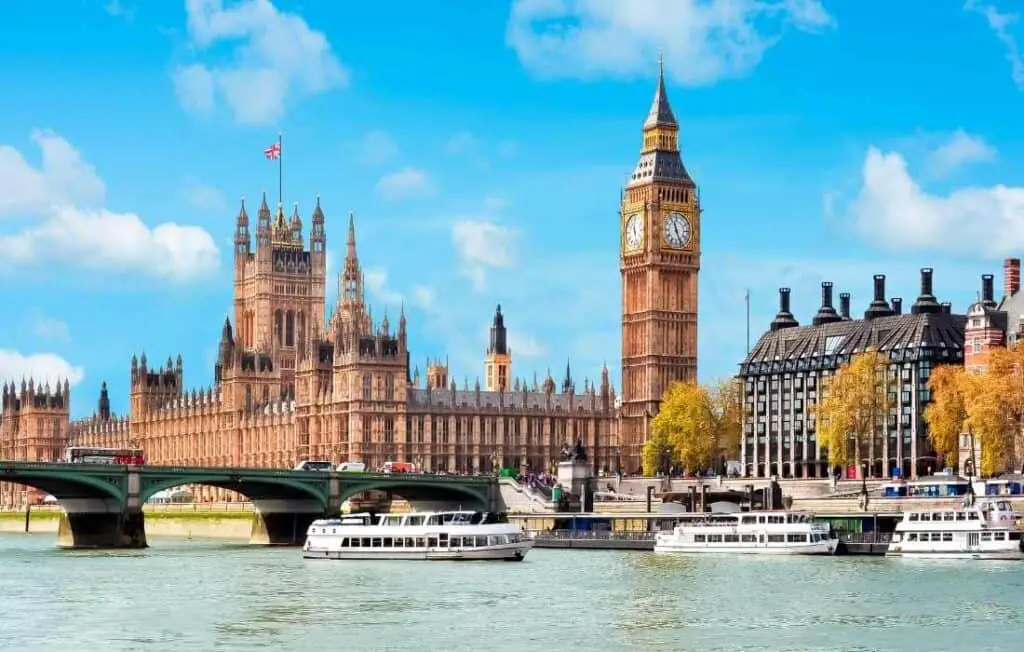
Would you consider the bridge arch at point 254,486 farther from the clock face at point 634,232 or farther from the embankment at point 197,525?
the clock face at point 634,232

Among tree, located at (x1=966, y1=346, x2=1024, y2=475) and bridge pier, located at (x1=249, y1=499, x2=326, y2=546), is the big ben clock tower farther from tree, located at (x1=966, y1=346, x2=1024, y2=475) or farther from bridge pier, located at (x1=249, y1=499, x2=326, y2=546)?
tree, located at (x1=966, y1=346, x2=1024, y2=475)

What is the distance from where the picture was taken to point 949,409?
4867 inches

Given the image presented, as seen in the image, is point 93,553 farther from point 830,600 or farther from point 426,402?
point 426,402

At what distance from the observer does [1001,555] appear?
9512cm

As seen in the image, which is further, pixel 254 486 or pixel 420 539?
pixel 254 486

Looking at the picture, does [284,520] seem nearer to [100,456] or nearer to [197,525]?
[100,456]

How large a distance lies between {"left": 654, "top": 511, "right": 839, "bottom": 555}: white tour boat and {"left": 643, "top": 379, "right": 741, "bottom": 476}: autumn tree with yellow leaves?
43502mm

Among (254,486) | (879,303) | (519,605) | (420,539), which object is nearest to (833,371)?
(879,303)

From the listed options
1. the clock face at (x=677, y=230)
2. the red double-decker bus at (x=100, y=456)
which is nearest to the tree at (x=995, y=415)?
the red double-decker bus at (x=100, y=456)

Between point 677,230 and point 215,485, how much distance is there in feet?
203

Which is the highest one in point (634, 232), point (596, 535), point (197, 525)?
point (634, 232)

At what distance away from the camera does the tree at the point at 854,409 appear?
445ft

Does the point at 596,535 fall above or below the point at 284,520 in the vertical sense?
below

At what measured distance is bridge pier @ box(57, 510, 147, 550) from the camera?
386ft
